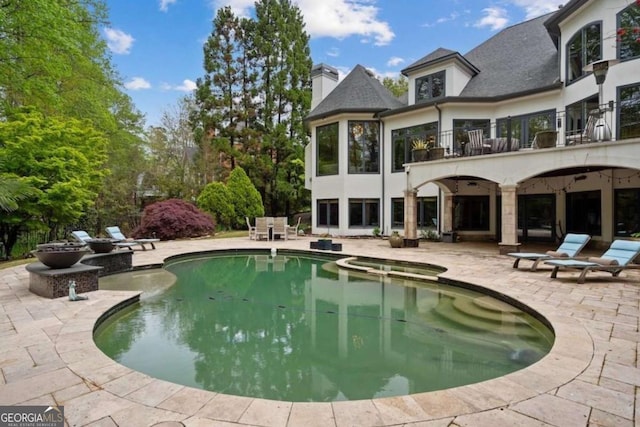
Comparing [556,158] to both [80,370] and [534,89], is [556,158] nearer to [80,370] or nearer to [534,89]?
[534,89]

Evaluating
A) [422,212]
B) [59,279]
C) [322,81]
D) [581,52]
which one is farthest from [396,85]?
[59,279]

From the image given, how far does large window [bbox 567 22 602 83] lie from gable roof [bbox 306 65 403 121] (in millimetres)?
7026

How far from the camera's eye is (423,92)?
1556 centimetres

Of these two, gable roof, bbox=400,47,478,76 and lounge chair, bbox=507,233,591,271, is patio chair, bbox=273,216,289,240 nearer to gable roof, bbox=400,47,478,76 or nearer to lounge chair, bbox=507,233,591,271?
gable roof, bbox=400,47,478,76

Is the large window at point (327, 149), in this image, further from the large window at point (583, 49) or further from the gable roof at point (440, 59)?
the large window at point (583, 49)

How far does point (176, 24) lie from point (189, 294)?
15003 mm

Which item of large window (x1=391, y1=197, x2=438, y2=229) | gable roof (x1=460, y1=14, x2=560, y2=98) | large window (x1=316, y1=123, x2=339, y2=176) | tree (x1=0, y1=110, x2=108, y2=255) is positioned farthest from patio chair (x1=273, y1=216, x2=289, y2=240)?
gable roof (x1=460, y1=14, x2=560, y2=98)

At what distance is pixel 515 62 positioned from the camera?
14.5 m

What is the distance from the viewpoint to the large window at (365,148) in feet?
54.5

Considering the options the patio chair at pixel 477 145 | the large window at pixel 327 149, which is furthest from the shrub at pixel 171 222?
the patio chair at pixel 477 145

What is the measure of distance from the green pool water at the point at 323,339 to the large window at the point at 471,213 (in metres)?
8.44

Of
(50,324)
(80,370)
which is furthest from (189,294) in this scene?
(80,370)

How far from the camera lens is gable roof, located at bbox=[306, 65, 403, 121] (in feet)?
53.6

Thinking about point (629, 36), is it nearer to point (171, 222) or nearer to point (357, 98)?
point (357, 98)
